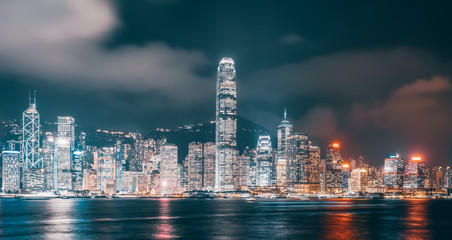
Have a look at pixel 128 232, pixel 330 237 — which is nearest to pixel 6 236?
pixel 128 232

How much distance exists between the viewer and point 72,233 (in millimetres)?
88688

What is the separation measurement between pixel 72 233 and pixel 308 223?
47838mm

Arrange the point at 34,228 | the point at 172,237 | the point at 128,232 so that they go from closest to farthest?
the point at 172,237 < the point at 128,232 < the point at 34,228

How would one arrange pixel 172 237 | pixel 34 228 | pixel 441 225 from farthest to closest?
pixel 441 225
pixel 34 228
pixel 172 237

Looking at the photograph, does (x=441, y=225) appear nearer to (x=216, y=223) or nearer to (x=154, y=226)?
(x=216, y=223)

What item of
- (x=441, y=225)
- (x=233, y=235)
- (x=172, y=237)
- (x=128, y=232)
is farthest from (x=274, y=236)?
(x=441, y=225)

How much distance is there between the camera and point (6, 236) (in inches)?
3319

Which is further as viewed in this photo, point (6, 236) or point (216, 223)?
point (216, 223)

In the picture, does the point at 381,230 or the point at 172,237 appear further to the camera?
the point at 381,230

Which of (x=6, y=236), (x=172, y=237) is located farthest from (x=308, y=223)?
(x=6, y=236)

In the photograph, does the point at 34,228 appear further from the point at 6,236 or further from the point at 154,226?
the point at 154,226

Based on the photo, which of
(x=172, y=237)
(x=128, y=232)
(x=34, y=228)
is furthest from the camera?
(x=34, y=228)

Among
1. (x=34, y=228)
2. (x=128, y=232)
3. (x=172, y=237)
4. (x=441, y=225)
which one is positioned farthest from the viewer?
(x=441, y=225)

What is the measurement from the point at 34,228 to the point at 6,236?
12880 millimetres
